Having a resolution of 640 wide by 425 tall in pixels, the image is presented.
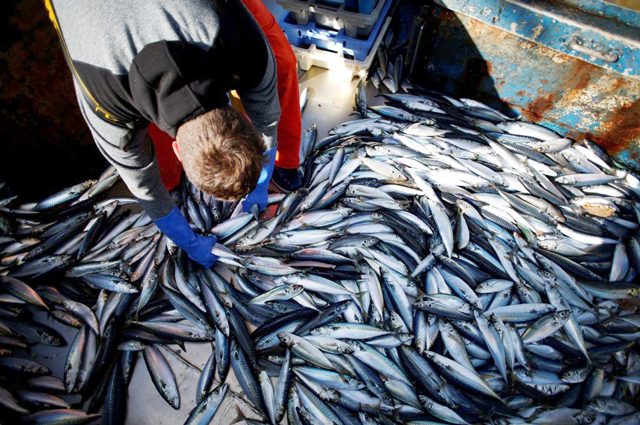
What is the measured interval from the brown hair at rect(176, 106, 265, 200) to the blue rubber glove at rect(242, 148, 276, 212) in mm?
1058

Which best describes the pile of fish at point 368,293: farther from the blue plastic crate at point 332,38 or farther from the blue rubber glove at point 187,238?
the blue plastic crate at point 332,38

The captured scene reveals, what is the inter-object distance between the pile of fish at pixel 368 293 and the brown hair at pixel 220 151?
1.26 metres

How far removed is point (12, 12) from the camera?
93.3 inches

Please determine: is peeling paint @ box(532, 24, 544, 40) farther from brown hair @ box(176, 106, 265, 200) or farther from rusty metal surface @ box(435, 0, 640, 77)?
brown hair @ box(176, 106, 265, 200)

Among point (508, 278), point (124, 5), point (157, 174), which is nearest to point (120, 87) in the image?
point (124, 5)

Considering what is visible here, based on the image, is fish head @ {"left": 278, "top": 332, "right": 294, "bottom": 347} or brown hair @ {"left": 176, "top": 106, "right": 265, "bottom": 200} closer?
brown hair @ {"left": 176, "top": 106, "right": 265, "bottom": 200}

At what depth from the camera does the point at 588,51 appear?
281cm

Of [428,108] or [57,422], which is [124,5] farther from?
[428,108]

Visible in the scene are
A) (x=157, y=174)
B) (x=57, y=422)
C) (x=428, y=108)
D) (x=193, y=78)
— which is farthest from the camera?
(x=428, y=108)

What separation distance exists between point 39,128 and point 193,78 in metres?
2.21

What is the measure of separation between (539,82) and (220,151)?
122 inches

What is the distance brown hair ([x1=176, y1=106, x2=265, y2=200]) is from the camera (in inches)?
57.2

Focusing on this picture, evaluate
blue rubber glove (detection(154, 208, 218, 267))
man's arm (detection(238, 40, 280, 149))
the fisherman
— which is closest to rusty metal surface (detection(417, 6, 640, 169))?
man's arm (detection(238, 40, 280, 149))

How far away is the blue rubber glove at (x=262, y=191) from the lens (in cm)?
274
